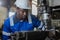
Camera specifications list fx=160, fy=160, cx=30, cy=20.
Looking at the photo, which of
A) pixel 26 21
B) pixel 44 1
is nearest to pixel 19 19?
pixel 26 21

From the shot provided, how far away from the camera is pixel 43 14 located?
95 cm

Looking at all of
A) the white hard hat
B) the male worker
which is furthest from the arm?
the white hard hat

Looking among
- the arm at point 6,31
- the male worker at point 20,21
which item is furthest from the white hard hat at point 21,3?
the arm at point 6,31

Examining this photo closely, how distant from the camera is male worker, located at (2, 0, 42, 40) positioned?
0.93 meters

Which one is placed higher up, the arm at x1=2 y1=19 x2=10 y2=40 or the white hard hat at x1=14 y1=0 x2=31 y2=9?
the white hard hat at x1=14 y1=0 x2=31 y2=9

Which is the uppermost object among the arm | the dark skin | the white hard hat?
the white hard hat

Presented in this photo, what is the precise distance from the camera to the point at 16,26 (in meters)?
0.94

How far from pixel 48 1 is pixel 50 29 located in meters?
0.17

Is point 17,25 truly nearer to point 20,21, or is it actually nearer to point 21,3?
point 20,21

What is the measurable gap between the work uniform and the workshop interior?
0.02 metres

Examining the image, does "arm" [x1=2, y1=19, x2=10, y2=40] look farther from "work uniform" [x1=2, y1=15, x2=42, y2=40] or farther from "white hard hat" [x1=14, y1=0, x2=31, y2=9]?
"white hard hat" [x1=14, y1=0, x2=31, y2=9]

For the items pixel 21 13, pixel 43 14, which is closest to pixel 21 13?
pixel 21 13

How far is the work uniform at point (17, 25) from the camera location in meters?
0.92

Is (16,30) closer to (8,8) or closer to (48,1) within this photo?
(8,8)
